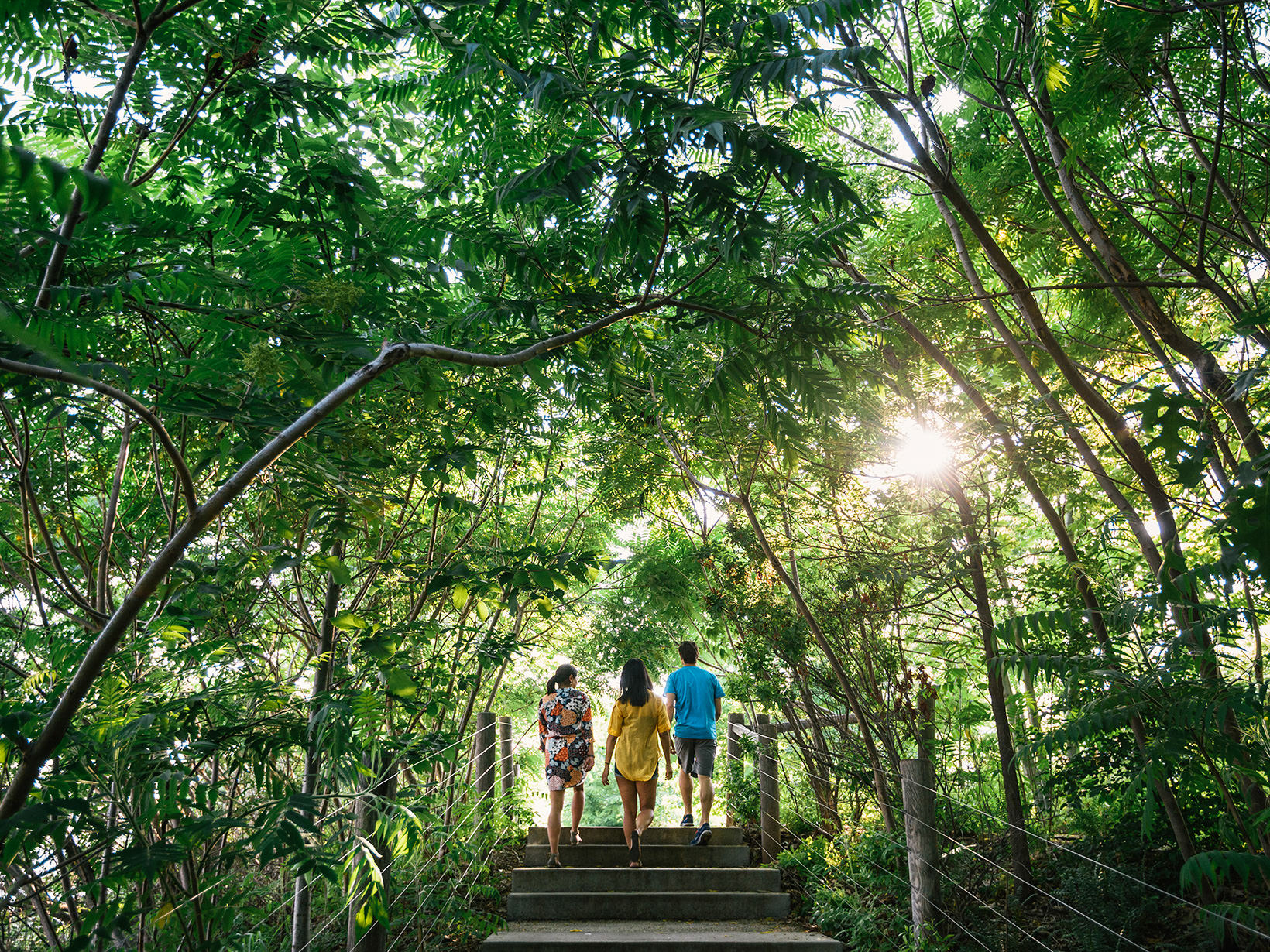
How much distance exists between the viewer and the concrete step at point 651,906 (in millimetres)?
5266

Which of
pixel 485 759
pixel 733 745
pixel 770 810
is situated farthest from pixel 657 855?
pixel 485 759

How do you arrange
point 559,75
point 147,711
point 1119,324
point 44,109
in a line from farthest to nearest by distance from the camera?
point 1119,324
point 44,109
point 147,711
point 559,75

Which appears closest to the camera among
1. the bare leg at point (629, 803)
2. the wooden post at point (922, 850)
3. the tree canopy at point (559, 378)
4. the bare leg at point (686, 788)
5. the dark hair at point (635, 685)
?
the tree canopy at point (559, 378)

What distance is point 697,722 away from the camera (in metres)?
6.14

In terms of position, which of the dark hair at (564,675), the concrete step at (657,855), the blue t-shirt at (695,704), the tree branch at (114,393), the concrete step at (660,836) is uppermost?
the tree branch at (114,393)

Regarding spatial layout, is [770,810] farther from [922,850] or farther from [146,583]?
[146,583]

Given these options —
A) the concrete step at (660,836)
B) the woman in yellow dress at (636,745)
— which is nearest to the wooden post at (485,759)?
the concrete step at (660,836)

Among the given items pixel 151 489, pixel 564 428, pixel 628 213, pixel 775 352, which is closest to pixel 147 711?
pixel 628 213

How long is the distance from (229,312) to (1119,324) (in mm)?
4335

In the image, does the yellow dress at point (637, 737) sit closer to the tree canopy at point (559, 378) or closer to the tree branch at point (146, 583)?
the tree canopy at point (559, 378)

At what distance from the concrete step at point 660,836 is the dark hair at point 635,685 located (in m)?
1.26

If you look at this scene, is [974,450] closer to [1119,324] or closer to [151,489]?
[1119,324]

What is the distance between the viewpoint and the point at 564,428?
4.95 metres

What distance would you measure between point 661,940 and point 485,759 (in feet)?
8.36
